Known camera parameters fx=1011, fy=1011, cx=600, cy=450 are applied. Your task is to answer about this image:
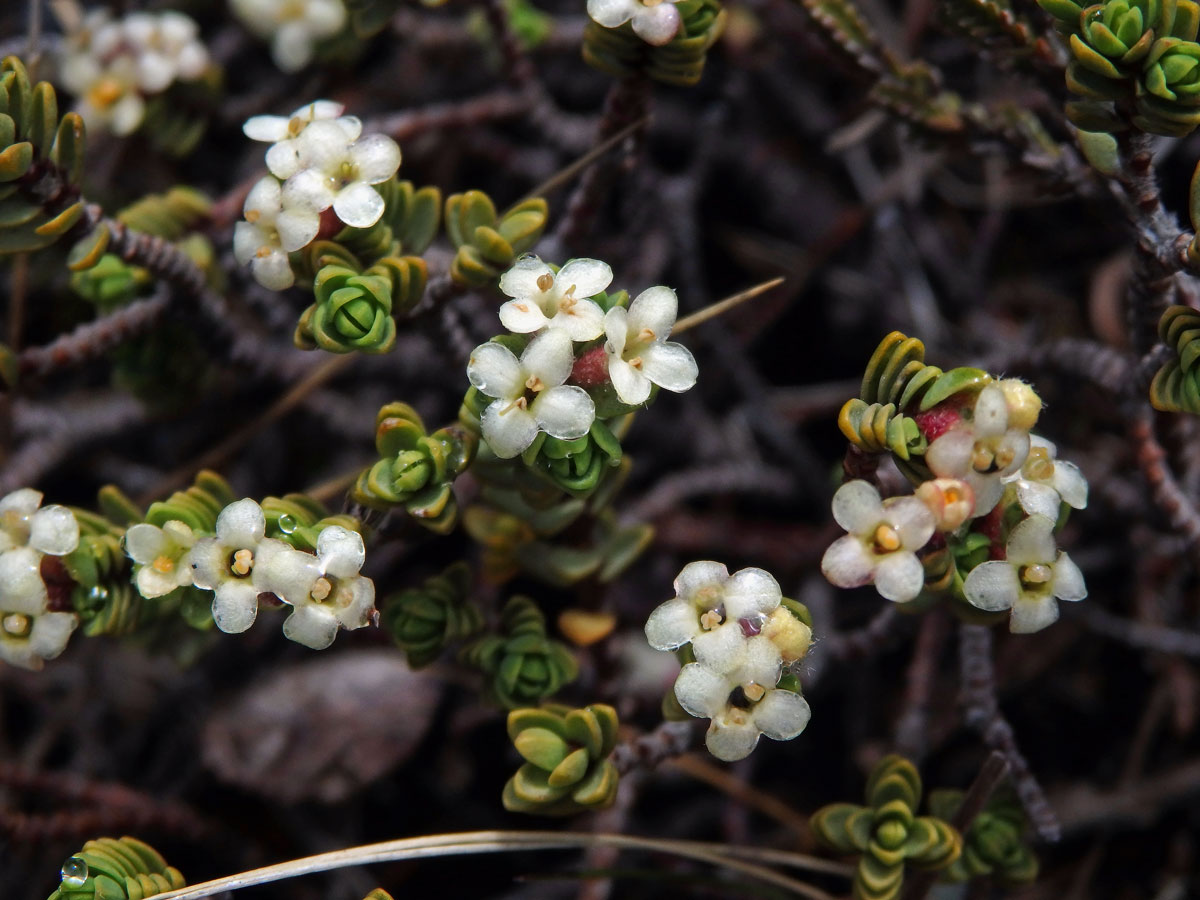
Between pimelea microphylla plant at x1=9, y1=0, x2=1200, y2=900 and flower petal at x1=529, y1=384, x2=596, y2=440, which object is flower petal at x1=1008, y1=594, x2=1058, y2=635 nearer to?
pimelea microphylla plant at x1=9, y1=0, x2=1200, y2=900

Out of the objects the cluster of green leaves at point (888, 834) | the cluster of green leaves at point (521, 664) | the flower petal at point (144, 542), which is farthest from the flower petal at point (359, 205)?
the cluster of green leaves at point (888, 834)

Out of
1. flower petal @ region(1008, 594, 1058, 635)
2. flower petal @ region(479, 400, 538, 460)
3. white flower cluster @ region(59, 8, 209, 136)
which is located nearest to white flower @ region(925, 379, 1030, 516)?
flower petal @ region(1008, 594, 1058, 635)

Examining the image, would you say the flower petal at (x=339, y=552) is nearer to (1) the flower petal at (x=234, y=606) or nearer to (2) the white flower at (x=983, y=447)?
(1) the flower petal at (x=234, y=606)

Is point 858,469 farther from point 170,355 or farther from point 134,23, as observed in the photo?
point 134,23

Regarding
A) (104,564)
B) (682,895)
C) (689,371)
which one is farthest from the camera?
(682,895)

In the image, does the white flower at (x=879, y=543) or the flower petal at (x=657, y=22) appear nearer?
the white flower at (x=879, y=543)

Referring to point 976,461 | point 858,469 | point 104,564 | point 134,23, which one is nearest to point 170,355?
point 104,564

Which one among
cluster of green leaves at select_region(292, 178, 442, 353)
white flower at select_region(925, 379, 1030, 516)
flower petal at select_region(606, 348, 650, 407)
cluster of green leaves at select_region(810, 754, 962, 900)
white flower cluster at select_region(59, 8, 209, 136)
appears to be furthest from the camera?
white flower cluster at select_region(59, 8, 209, 136)
